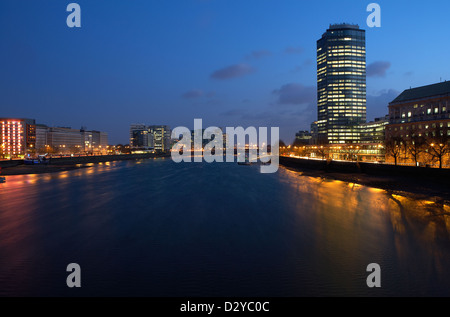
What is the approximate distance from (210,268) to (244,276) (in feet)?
5.37

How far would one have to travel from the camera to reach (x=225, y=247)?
50.0 feet

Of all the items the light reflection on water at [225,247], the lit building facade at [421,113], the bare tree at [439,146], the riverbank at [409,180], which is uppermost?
the lit building facade at [421,113]

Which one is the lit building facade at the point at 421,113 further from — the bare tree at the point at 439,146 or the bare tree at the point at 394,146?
the bare tree at the point at 439,146

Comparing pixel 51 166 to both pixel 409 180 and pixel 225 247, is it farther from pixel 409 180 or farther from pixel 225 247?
pixel 409 180

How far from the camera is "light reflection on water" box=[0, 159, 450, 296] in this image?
10.8 meters

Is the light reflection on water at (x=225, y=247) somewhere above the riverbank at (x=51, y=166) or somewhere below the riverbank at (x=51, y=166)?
below

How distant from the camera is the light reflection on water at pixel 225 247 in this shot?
10805 mm

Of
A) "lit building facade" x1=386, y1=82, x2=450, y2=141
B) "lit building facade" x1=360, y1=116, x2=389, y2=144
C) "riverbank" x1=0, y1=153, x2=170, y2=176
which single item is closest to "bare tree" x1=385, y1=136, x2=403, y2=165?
"lit building facade" x1=386, y1=82, x2=450, y2=141

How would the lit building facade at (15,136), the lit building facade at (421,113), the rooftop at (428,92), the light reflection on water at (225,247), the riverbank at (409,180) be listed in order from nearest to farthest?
the light reflection on water at (225,247) < the riverbank at (409,180) < the lit building facade at (421,113) < the rooftop at (428,92) < the lit building facade at (15,136)

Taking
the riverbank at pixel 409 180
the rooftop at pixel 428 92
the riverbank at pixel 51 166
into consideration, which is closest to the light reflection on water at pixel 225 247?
the riverbank at pixel 409 180

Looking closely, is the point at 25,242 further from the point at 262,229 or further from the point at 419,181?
the point at 419,181
